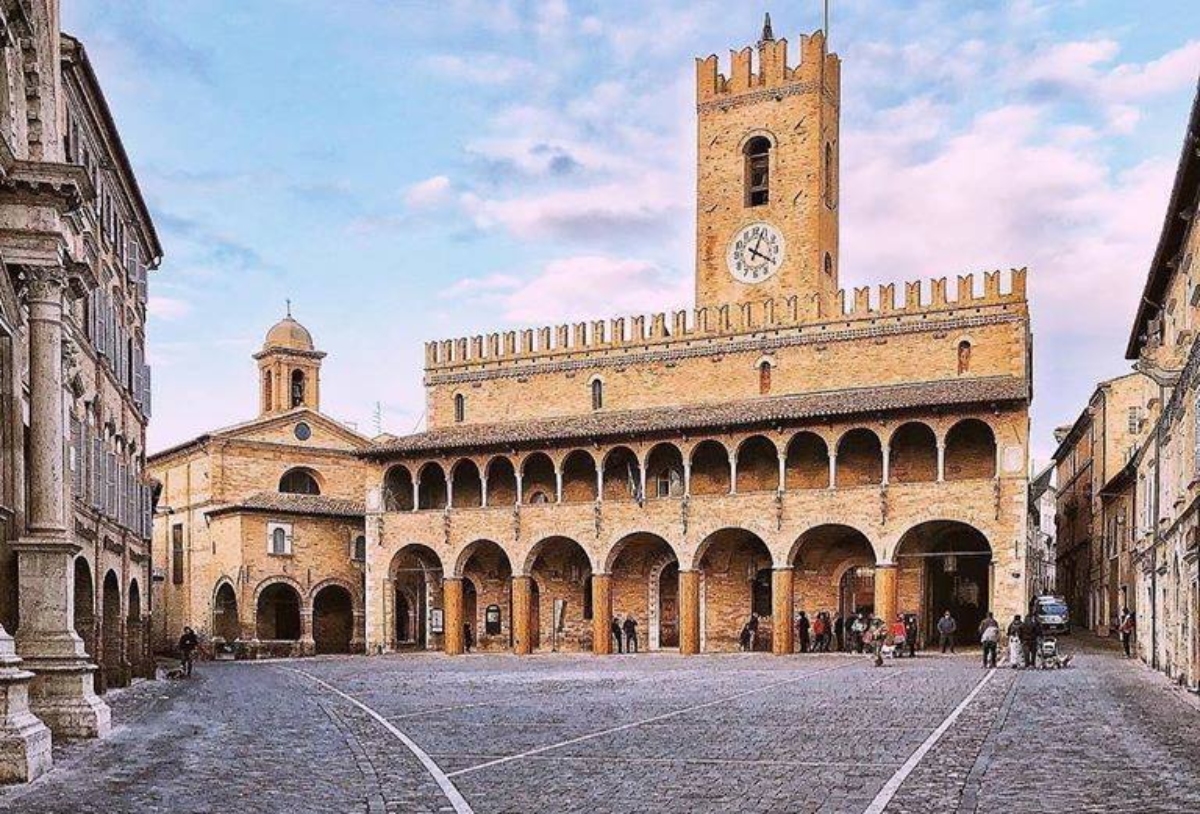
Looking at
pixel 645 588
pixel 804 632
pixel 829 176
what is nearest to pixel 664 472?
pixel 645 588

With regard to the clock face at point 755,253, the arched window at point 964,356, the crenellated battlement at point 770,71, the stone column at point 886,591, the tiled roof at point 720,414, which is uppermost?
the crenellated battlement at point 770,71

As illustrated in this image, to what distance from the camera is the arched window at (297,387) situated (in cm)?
5972

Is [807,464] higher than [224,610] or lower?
higher

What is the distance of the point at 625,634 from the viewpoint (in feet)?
152

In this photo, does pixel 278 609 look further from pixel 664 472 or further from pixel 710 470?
pixel 710 470

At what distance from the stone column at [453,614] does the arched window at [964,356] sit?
1827cm

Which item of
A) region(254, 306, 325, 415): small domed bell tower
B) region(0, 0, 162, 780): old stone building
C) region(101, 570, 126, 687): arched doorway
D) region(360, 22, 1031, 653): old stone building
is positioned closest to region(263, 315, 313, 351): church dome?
region(254, 306, 325, 415): small domed bell tower

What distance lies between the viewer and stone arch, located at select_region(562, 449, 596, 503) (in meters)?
47.8

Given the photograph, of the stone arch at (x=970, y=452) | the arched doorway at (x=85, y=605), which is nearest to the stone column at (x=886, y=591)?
the stone arch at (x=970, y=452)

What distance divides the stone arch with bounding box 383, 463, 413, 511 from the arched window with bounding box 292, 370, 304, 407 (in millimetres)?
10315

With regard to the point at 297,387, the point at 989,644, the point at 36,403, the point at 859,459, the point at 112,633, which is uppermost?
the point at 297,387

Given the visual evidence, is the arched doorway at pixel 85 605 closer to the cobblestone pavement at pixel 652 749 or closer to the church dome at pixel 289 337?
the cobblestone pavement at pixel 652 749

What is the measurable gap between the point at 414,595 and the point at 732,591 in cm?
1423

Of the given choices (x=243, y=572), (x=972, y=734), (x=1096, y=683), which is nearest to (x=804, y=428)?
(x=1096, y=683)
